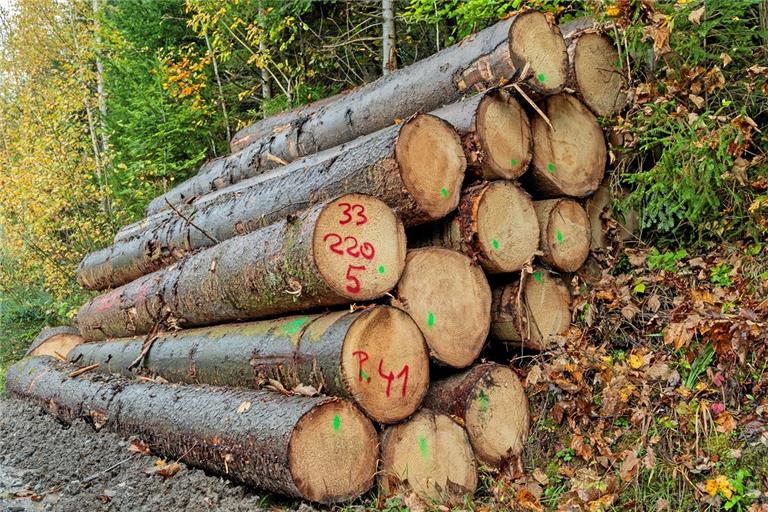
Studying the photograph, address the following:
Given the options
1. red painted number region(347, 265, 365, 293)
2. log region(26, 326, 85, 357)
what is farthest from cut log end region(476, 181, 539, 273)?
log region(26, 326, 85, 357)

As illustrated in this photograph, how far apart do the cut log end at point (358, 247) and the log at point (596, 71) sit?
2.11m

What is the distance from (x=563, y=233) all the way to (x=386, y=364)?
1.87m

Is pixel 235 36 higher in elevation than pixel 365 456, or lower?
higher

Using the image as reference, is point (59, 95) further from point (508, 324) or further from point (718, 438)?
point (718, 438)

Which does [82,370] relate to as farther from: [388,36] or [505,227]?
[388,36]

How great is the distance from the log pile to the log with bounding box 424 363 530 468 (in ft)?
0.04

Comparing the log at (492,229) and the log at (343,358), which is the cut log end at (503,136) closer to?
the log at (492,229)

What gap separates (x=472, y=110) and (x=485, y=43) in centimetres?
74

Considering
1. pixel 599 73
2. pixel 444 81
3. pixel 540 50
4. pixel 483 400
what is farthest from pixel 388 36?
pixel 483 400

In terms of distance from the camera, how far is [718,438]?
3416 millimetres

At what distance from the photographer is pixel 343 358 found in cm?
371

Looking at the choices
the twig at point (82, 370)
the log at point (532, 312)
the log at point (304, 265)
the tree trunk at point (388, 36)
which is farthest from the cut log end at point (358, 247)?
the tree trunk at point (388, 36)

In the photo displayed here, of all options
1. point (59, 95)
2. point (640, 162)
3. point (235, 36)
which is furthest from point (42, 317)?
point (640, 162)

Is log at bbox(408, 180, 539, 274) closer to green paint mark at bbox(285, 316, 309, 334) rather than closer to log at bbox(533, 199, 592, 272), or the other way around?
log at bbox(533, 199, 592, 272)
